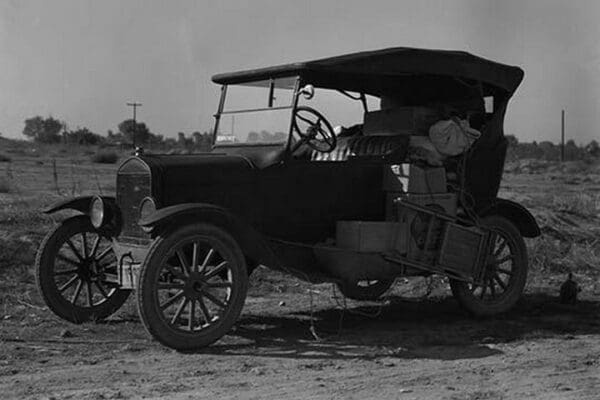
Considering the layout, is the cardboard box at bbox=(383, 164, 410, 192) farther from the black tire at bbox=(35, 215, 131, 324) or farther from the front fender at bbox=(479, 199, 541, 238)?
the black tire at bbox=(35, 215, 131, 324)

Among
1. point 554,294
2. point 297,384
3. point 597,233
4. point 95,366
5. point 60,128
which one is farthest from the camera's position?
point 60,128

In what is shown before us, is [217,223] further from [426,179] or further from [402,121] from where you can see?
[402,121]

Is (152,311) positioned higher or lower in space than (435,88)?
lower

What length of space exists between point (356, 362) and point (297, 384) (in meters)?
0.85

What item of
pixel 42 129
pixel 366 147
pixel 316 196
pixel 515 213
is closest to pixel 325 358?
pixel 316 196

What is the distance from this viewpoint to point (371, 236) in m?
8.45

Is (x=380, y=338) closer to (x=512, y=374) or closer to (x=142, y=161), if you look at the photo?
(x=512, y=374)

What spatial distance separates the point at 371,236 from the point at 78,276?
2.73 m

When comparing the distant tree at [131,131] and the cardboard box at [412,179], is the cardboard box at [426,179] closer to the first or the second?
the cardboard box at [412,179]

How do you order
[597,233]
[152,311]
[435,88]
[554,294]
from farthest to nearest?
1. [597,233]
2. [554,294]
3. [435,88]
4. [152,311]

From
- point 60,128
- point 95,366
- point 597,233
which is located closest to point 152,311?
point 95,366

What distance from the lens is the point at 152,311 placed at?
7078 mm

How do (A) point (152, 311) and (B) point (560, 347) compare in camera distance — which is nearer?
(A) point (152, 311)

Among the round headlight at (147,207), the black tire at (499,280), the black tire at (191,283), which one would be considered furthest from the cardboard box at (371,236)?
the round headlight at (147,207)
